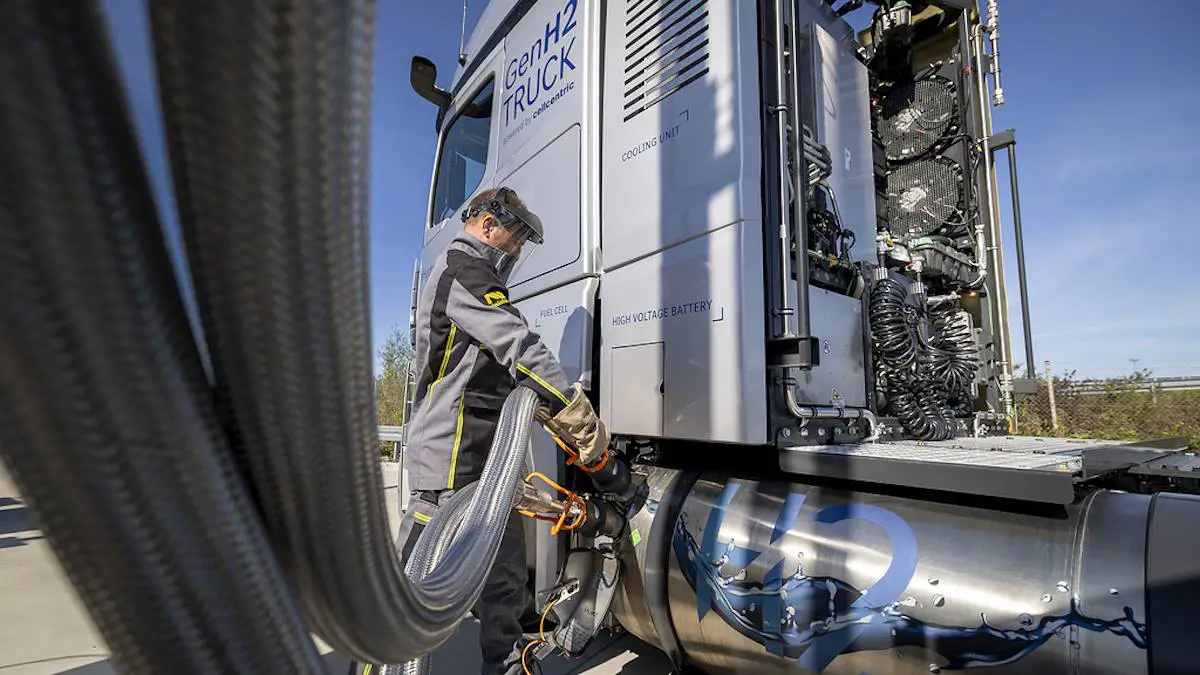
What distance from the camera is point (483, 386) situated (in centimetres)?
228

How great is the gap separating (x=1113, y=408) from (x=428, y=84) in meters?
10.2

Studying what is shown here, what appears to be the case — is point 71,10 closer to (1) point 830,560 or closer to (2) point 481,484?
(2) point 481,484

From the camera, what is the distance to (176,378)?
459 mm

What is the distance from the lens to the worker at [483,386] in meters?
2.06

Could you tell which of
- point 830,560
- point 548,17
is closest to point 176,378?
point 830,560

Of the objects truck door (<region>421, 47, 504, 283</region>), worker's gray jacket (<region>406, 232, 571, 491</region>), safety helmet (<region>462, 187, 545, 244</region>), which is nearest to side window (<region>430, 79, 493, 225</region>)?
truck door (<region>421, 47, 504, 283</region>)

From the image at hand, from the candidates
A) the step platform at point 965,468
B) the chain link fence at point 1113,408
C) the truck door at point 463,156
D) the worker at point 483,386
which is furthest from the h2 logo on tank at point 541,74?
the chain link fence at point 1113,408

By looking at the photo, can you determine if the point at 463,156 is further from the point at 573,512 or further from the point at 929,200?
the point at 929,200

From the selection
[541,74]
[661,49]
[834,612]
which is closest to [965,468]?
[834,612]

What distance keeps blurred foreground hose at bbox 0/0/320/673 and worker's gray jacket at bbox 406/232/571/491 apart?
1515mm

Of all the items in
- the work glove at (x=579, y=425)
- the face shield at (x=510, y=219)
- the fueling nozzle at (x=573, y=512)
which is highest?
A: the face shield at (x=510, y=219)

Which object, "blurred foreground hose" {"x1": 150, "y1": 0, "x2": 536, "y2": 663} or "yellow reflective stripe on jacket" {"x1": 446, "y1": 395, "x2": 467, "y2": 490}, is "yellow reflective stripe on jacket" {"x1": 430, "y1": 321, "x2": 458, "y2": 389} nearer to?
"yellow reflective stripe on jacket" {"x1": 446, "y1": 395, "x2": 467, "y2": 490}

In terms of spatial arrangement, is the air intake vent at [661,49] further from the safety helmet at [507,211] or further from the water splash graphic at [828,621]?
the water splash graphic at [828,621]

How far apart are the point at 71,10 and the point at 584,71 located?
2.80m
